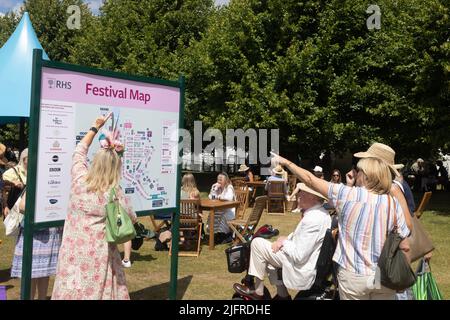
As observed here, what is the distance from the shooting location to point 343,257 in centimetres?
371

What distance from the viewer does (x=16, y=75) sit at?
37.6 ft

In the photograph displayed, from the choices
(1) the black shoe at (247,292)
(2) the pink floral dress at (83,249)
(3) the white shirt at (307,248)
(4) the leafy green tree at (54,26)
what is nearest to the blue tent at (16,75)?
(1) the black shoe at (247,292)

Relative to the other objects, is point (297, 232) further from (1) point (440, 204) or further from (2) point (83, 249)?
(1) point (440, 204)

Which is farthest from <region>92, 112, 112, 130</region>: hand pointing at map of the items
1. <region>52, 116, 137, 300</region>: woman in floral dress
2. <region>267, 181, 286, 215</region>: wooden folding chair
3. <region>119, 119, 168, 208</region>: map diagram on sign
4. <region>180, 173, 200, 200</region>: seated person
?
<region>267, 181, 286, 215</region>: wooden folding chair

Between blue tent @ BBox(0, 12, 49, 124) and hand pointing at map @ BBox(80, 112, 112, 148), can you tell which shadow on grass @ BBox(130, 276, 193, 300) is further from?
blue tent @ BBox(0, 12, 49, 124)

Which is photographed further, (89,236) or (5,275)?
(5,275)

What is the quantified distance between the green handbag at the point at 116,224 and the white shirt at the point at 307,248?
1.59 metres

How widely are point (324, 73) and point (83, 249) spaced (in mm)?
15954

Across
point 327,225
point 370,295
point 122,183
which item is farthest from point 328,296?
point 122,183

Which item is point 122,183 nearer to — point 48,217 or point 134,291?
point 48,217

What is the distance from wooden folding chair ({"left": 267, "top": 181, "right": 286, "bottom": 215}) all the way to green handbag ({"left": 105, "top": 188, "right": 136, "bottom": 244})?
34.1 ft

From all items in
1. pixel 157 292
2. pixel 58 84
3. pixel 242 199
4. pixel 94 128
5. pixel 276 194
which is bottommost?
pixel 157 292

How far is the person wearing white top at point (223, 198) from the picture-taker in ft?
31.6

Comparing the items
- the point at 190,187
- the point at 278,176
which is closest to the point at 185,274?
the point at 190,187
